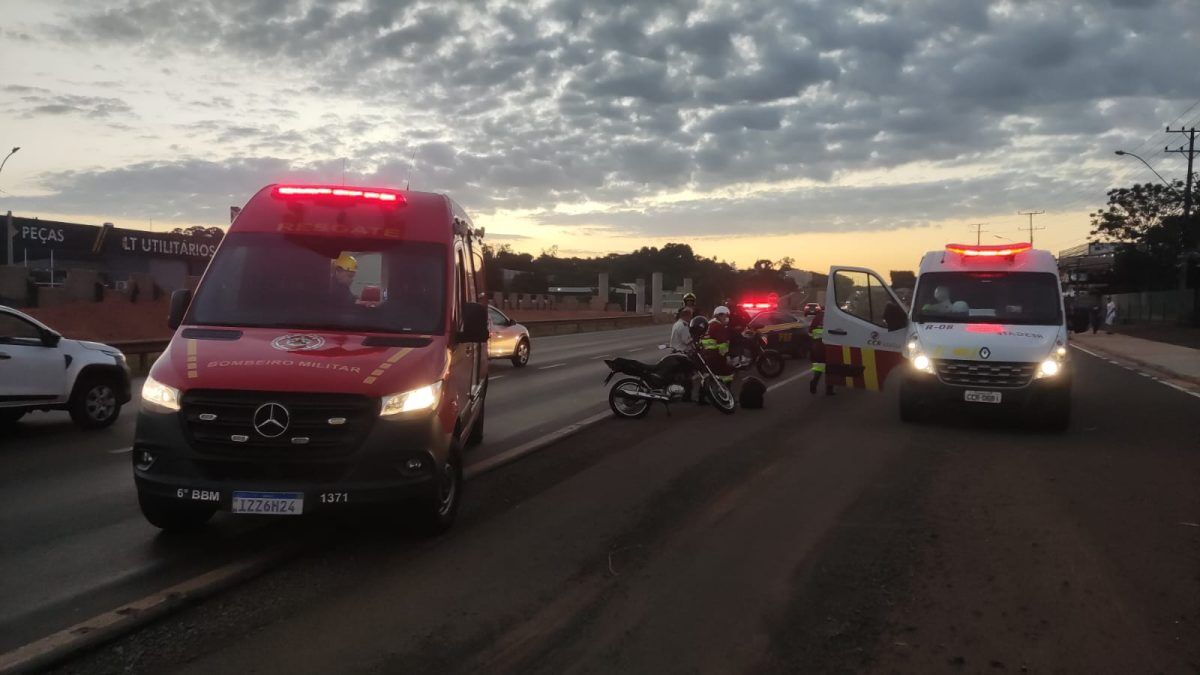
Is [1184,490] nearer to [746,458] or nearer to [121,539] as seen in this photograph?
[746,458]

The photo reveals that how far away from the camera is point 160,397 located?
229 inches

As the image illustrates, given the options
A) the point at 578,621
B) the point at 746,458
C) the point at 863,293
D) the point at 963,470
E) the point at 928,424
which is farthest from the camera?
the point at 863,293

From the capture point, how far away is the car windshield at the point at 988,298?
41.3 ft

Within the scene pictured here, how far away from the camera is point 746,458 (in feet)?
32.8

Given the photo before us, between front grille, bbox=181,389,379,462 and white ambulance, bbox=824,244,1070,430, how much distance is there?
28.1 ft

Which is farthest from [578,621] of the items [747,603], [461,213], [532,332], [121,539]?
[532,332]

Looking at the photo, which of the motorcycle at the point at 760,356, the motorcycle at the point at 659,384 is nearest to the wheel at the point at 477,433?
the motorcycle at the point at 659,384

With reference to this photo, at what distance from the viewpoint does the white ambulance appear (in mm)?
11727

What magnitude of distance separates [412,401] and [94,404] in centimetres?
765

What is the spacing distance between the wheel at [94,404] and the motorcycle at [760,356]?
12.0 metres

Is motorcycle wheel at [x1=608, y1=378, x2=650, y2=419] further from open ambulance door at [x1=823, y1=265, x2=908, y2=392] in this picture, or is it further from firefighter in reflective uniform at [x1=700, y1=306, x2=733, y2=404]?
open ambulance door at [x1=823, y1=265, x2=908, y2=392]

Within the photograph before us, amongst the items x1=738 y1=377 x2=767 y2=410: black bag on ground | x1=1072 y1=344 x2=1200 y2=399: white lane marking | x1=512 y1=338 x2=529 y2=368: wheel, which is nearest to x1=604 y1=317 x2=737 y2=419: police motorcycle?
x1=738 y1=377 x2=767 y2=410: black bag on ground

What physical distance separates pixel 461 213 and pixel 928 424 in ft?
23.8

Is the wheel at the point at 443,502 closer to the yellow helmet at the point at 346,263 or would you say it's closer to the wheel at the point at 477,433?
the yellow helmet at the point at 346,263
